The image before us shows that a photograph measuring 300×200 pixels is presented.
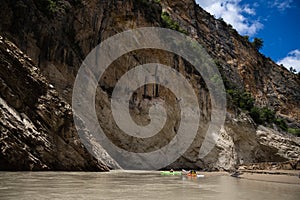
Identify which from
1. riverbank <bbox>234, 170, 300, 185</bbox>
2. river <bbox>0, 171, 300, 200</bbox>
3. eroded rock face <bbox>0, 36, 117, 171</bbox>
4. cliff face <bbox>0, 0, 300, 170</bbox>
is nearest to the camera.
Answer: river <bbox>0, 171, 300, 200</bbox>

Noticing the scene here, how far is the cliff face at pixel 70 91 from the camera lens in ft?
40.8

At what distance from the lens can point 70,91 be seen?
18266mm

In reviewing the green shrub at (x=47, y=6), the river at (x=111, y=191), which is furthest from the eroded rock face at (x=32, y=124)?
the green shrub at (x=47, y=6)

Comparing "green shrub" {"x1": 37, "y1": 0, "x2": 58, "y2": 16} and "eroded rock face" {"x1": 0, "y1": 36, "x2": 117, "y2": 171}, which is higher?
"green shrub" {"x1": 37, "y1": 0, "x2": 58, "y2": 16}

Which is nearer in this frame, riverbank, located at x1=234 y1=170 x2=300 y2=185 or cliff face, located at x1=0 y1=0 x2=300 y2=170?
cliff face, located at x1=0 y1=0 x2=300 y2=170

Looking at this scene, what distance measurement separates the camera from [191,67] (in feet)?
95.8

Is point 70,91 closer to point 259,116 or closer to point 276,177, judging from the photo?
point 276,177

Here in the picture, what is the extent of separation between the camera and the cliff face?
1242cm

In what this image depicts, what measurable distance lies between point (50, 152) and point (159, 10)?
21.6 meters

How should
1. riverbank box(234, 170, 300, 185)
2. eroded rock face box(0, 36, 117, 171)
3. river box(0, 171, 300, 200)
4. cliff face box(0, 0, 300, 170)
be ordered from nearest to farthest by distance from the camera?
1. river box(0, 171, 300, 200)
2. eroded rock face box(0, 36, 117, 171)
3. cliff face box(0, 0, 300, 170)
4. riverbank box(234, 170, 300, 185)

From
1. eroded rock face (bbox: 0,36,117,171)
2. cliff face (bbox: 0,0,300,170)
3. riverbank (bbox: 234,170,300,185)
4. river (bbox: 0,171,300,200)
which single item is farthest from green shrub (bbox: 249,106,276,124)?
river (bbox: 0,171,300,200)

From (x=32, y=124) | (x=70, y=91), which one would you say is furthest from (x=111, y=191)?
(x=70, y=91)

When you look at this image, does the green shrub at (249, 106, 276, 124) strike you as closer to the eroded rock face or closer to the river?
the eroded rock face

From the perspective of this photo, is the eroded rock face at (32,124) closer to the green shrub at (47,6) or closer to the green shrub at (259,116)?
the green shrub at (47,6)
